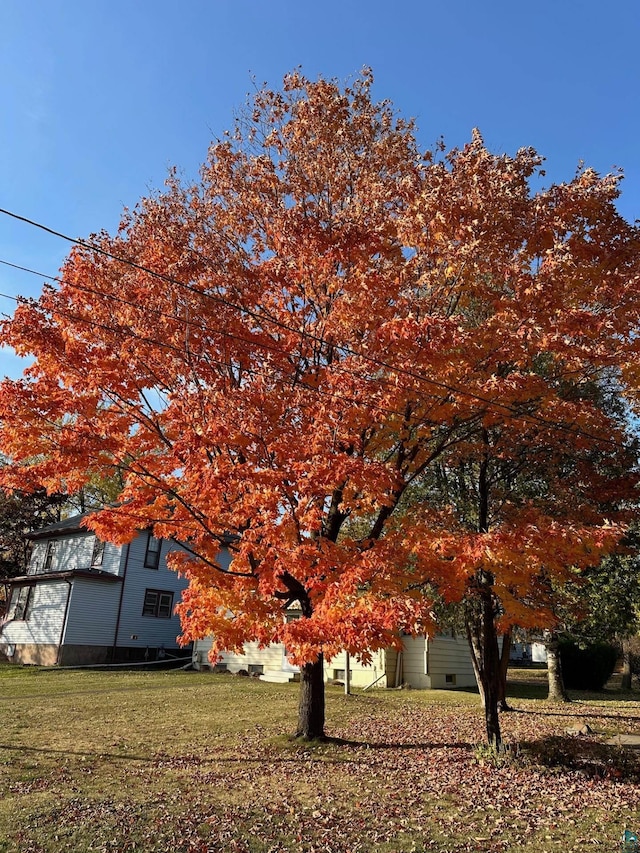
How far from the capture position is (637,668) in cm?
3055

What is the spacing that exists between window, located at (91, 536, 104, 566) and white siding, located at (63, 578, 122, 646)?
149 centimetres

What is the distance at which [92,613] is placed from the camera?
89.0ft

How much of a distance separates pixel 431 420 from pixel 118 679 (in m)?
17.5

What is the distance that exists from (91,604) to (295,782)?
2174 centimetres

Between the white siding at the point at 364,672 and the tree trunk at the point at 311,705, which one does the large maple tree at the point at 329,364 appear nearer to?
the tree trunk at the point at 311,705

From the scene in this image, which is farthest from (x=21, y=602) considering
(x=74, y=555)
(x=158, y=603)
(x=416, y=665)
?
(x=416, y=665)

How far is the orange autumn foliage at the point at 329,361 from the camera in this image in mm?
7727

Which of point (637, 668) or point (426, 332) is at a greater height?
point (426, 332)

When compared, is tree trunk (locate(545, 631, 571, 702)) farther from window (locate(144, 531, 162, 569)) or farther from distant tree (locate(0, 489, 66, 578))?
distant tree (locate(0, 489, 66, 578))

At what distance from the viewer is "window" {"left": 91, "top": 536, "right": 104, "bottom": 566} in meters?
28.8

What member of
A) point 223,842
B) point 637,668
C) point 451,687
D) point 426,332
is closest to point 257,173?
point 426,332

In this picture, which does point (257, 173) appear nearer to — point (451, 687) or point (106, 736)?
point (106, 736)

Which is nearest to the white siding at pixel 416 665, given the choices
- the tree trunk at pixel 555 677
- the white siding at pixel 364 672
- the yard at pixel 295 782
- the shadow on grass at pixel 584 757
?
the white siding at pixel 364 672

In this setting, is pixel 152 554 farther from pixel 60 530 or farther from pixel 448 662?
pixel 448 662
